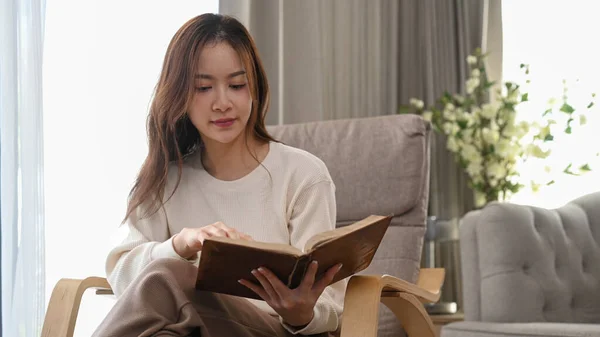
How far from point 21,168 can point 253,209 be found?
893mm

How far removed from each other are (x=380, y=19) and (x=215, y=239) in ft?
7.72

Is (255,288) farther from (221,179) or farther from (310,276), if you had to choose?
(221,179)

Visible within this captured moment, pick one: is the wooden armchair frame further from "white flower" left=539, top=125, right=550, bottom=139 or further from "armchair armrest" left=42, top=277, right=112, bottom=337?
"white flower" left=539, top=125, right=550, bottom=139

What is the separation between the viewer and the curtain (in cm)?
219

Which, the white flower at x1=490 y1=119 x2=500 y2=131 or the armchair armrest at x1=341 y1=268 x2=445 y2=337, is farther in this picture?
the white flower at x1=490 y1=119 x2=500 y2=131

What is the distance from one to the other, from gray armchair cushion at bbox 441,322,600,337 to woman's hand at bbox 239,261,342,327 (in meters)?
0.76

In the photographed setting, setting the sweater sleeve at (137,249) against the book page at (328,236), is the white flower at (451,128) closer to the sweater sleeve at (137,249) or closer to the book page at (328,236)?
the sweater sleeve at (137,249)

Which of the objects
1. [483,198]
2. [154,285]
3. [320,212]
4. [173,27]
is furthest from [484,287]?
[173,27]

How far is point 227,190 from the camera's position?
67.0 inches

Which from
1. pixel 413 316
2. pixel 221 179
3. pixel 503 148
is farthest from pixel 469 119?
pixel 221 179

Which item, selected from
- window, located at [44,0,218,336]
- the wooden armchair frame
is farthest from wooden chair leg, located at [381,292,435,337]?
window, located at [44,0,218,336]

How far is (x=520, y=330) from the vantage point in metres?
1.95

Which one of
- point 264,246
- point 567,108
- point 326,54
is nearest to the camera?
point 264,246

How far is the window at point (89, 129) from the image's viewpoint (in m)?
2.34
